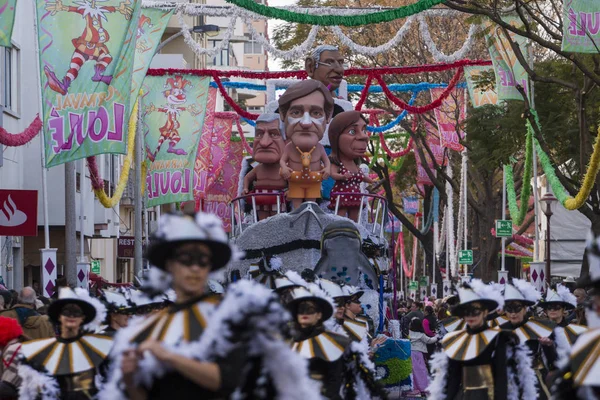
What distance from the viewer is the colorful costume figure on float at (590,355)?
572 centimetres

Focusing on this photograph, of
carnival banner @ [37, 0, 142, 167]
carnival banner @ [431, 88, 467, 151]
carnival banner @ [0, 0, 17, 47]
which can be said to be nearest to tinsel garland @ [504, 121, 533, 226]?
carnival banner @ [431, 88, 467, 151]

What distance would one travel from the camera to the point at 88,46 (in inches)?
675

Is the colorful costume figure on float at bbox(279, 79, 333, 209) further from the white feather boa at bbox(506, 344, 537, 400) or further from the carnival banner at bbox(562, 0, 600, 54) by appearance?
the white feather boa at bbox(506, 344, 537, 400)

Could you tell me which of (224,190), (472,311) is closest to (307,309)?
(472,311)

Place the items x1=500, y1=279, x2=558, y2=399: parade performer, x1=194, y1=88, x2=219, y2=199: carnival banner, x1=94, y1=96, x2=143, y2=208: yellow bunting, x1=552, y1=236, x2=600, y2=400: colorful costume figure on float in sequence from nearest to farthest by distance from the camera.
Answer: x1=552, y1=236, x2=600, y2=400: colorful costume figure on float → x1=500, y1=279, x2=558, y2=399: parade performer → x1=94, y1=96, x2=143, y2=208: yellow bunting → x1=194, y1=88, x2=219, y2=199: carnival banner

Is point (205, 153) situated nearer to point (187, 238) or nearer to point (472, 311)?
point (472, 311)

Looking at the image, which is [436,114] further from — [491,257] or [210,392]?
[210,392]

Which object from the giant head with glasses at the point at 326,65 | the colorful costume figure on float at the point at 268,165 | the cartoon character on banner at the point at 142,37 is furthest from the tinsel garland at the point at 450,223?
the colorful costume figure on float at the point at 268,165

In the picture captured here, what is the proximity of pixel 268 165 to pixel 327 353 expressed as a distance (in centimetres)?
995

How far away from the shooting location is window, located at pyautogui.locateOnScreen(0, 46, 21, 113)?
2587cm

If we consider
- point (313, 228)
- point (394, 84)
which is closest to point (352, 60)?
point (394, 84)

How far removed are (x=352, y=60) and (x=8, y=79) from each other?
41.4 feet

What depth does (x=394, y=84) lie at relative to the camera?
35188 millimetres

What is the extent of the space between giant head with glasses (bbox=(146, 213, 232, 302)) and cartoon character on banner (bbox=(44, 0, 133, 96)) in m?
11.3
